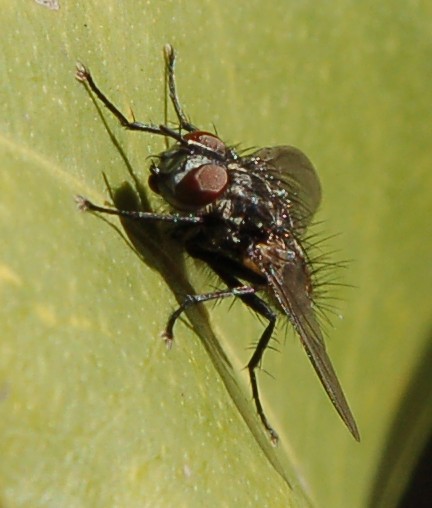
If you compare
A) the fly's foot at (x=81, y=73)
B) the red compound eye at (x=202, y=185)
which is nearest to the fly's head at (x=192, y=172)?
the red compound eye at (x=202, y=185)

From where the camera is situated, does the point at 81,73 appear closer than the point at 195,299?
Yes

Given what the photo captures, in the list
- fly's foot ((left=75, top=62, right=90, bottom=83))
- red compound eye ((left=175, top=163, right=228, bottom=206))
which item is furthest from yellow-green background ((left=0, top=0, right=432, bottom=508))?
red compound eye ((left=175, top=163, right=228, bottom=206))

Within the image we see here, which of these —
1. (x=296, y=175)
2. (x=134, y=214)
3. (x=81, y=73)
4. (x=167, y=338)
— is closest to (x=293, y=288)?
(x=296, y=175)

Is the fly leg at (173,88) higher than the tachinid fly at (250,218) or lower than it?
higher

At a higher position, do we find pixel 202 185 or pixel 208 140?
pixel 208 140

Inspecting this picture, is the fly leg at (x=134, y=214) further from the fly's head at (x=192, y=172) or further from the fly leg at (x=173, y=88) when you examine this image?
the fly leg at (x=173, y=88)

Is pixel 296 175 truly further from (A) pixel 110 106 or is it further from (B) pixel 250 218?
(A) pixel 110 106

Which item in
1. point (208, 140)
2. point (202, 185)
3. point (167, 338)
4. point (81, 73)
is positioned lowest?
point (167, 338)

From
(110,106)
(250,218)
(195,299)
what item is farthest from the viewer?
(250,218)
